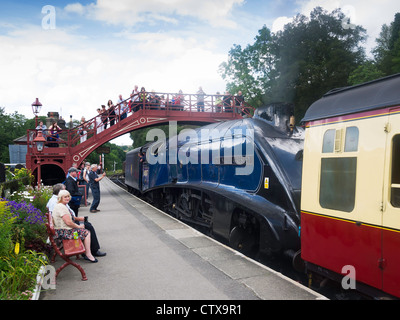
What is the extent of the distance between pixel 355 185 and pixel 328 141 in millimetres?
764

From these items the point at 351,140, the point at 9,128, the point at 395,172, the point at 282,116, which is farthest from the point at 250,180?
the point at 9,128

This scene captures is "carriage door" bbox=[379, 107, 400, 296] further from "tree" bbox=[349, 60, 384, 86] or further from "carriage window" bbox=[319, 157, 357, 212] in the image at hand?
"tree" bbox=[349, 60, 384, 86]

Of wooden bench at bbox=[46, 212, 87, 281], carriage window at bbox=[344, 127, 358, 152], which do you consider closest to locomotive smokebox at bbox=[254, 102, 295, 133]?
carriage window at bbox=[344, 127, 358, 152]

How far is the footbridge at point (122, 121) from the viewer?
722 inches

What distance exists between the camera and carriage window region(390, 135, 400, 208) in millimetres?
3781

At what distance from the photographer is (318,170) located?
189 inches

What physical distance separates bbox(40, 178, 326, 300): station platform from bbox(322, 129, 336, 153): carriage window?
1981 mm

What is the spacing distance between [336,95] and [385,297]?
2717 mm

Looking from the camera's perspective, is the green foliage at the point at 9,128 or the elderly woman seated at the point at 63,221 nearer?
the elderly woman seated at the point at 63,221

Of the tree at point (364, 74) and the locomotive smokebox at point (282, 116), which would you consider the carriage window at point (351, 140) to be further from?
the tree at point (364, 74)

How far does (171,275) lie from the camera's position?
562 cm

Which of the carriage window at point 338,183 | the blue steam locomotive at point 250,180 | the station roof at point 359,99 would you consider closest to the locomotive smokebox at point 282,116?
the blue steam locomotive at point 250,180

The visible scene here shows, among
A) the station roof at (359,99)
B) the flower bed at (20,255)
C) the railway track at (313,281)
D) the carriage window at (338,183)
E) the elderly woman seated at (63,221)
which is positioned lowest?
the railway track at (313,281)

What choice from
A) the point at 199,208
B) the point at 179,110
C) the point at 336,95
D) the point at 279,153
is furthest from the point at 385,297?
the point at 179,110
